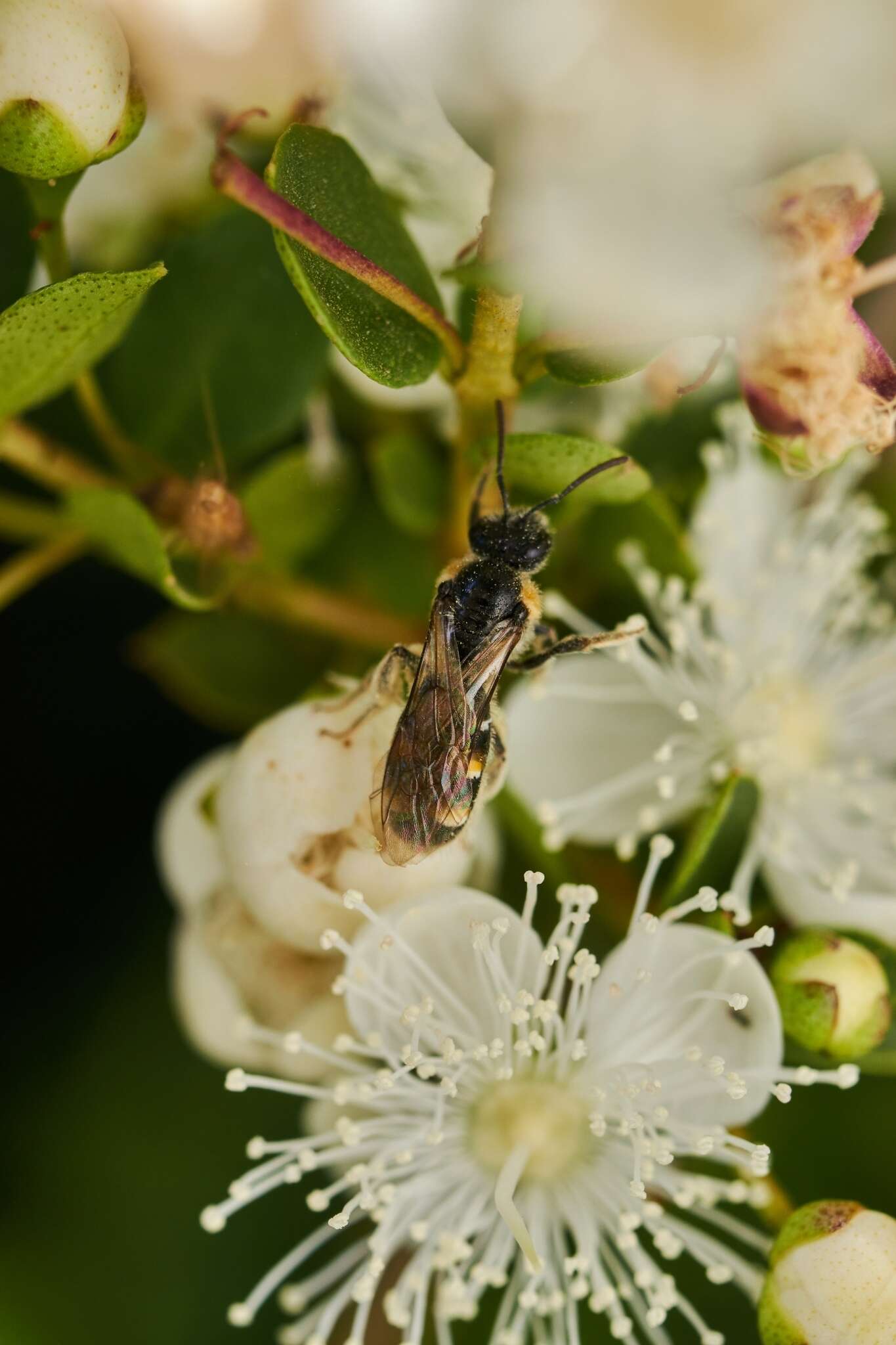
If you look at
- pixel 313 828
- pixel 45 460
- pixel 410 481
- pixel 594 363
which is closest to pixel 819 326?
pixel 594 363

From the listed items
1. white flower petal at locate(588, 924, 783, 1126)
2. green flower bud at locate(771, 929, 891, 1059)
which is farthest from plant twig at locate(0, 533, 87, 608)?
green flower bud at locate(771, 929, 891, 1059)

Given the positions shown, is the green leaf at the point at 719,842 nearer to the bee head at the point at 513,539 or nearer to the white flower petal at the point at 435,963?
the white flower petal at the point at 435,963

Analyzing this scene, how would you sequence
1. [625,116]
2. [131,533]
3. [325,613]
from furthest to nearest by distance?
[325,613] → [131,533] → [625,116]

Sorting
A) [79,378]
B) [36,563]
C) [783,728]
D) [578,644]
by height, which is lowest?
[783,728]

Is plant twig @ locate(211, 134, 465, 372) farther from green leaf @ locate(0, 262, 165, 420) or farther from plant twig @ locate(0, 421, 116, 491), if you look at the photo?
plant twig @ locate(0, 421, 116, 491)

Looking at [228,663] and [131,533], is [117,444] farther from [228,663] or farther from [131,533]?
[228,663]

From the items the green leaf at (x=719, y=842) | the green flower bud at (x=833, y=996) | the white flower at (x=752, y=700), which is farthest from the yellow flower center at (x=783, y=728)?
the green flower bud at (x=833, y=996)
